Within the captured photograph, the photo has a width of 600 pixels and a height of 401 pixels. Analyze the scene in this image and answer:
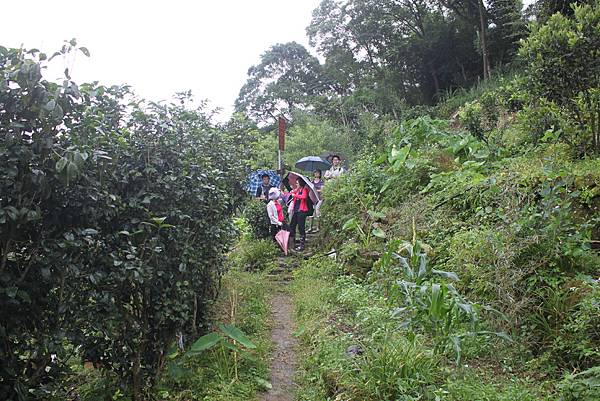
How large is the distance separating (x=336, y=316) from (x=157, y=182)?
2.33m

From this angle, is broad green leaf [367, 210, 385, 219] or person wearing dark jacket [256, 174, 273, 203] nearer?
broad green leaf [367, 210, 385, 219]

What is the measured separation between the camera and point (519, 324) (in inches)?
131

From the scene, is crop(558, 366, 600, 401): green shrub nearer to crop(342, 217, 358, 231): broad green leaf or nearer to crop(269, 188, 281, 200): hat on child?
crop(342, 217, 358, 231): broad green leaf

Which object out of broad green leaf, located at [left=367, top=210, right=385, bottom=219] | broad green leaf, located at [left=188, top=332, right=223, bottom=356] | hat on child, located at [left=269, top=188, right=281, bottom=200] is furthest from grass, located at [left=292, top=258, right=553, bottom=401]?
hat on child, located at [left=269, top=188, right=281, bottom=200]

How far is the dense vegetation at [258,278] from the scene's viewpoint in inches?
99.0

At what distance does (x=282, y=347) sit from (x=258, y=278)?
2357 mm

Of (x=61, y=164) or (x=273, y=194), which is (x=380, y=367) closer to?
(x=61, y=164)

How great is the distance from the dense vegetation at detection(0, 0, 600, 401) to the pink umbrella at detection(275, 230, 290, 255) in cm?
172

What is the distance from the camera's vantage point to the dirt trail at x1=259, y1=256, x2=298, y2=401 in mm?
3725

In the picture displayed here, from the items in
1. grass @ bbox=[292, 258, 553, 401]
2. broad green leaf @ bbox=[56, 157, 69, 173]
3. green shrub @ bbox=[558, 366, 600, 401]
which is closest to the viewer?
broad green leaf @ bbox=[56, 157, 69, 173]

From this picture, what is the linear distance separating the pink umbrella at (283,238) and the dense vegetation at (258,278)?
1.72 m

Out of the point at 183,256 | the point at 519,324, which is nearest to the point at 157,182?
the point at 183,256

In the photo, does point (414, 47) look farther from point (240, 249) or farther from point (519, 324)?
point (519, 324)

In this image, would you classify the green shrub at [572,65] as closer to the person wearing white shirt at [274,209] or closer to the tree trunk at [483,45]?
the person wearing white shirt at [274,209]
